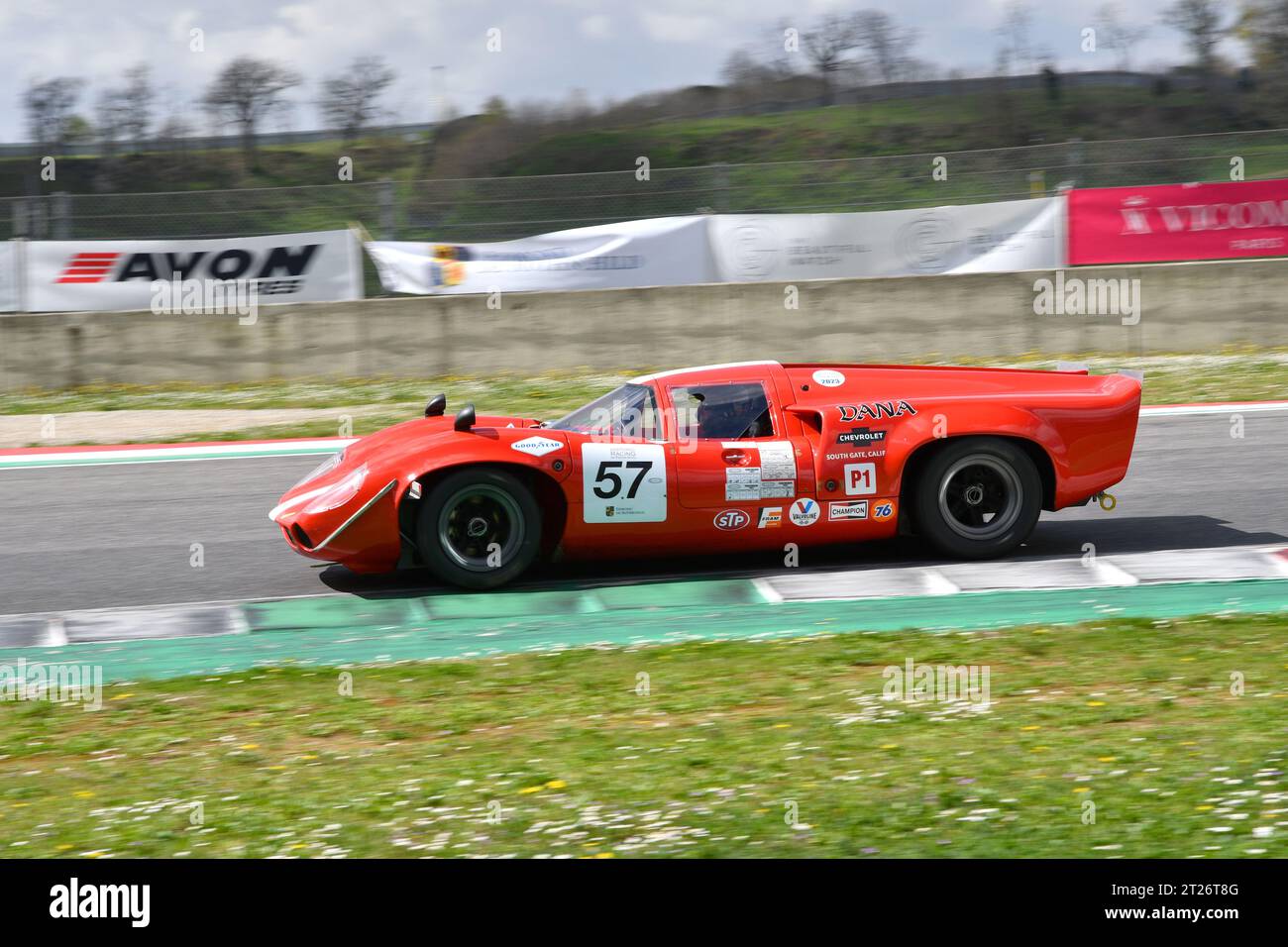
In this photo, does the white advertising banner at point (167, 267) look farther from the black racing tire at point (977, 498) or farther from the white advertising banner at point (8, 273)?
the black racing tire at point (977, 498)

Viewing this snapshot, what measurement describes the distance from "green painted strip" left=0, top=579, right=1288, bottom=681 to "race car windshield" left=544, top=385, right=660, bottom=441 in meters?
0.88

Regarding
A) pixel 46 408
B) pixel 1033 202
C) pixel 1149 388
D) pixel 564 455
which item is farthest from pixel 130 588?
pixel 1033 202

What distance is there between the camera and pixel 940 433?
25.3 feet

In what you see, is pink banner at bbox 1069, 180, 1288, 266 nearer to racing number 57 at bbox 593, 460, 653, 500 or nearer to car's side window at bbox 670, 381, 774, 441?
car's side window at bbox 670, 381, 774, 441

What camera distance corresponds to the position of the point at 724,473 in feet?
24.8

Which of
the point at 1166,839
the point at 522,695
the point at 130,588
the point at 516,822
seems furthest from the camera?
the point at 130,588

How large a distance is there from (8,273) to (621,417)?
11983 mm

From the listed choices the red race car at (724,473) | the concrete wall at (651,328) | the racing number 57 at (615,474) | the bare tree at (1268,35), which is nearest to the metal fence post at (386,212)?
the concrete wall at (651,328)

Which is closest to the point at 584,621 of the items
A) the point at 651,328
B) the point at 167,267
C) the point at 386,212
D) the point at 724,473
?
the point at 724,473

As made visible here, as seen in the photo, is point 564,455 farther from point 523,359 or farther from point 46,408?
point 46,408

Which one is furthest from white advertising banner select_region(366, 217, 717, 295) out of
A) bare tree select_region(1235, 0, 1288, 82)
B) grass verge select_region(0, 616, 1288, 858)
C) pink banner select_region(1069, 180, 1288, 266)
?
bare tree select_region(1235, 0, 1288, 82)

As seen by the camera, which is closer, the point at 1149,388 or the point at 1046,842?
the point at 1046,842

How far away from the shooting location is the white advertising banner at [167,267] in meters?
17.0
